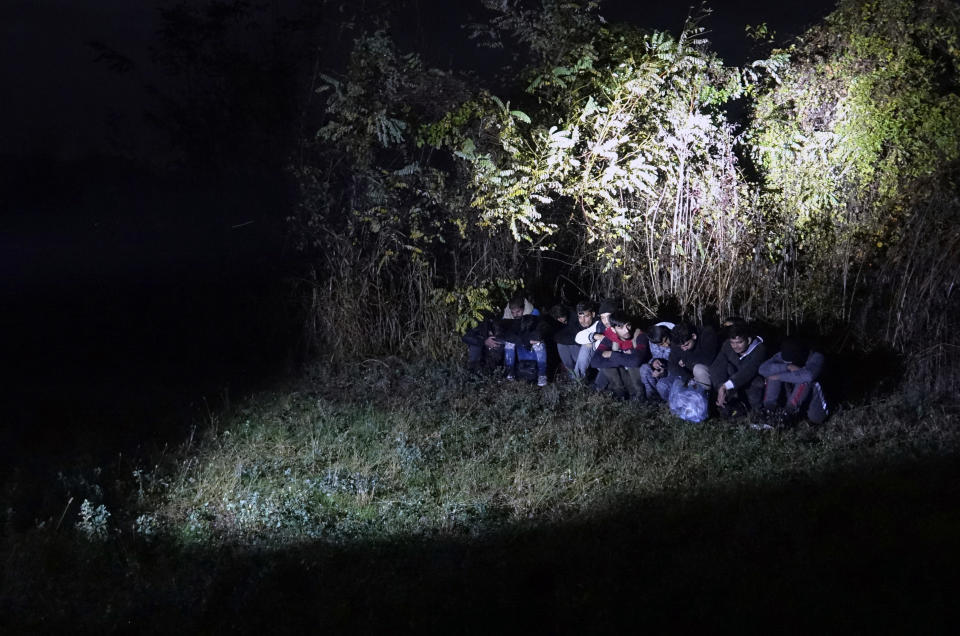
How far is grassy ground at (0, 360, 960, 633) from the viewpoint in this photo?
4578 millimetres

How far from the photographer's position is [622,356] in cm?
829

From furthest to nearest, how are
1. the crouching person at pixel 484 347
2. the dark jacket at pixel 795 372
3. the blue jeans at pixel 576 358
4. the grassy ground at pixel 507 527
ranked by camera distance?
the crouching person at pixel 484 347, the blue jeans at pixel 576 358, the dark jacket at pixel 795 372, the grassy ground at pixel 507 527

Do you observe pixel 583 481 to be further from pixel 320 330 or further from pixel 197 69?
pixel 197 69

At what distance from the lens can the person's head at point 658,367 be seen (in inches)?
321

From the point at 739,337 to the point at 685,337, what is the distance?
1.56 feet

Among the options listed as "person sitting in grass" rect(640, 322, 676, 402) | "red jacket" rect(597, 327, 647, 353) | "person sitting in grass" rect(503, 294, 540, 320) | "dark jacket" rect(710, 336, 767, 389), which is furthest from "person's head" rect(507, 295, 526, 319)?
"dark jacket" rect(710, 336, 767, 389)

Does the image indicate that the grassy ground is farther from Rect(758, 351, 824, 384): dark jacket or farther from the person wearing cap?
the person wearing cap

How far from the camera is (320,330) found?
10.3 meters

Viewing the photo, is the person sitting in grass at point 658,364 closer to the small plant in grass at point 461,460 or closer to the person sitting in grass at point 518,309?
the small plant in grass at point 461,460

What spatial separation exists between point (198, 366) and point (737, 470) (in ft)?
20.2

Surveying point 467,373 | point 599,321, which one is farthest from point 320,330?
point 599,321

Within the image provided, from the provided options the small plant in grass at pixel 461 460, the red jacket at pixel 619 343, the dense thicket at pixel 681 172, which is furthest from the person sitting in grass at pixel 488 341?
the red jacket at pixel 619 343

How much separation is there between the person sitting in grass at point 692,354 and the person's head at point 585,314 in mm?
957

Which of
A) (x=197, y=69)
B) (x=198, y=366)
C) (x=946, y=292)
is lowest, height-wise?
(x=198, y=366)
